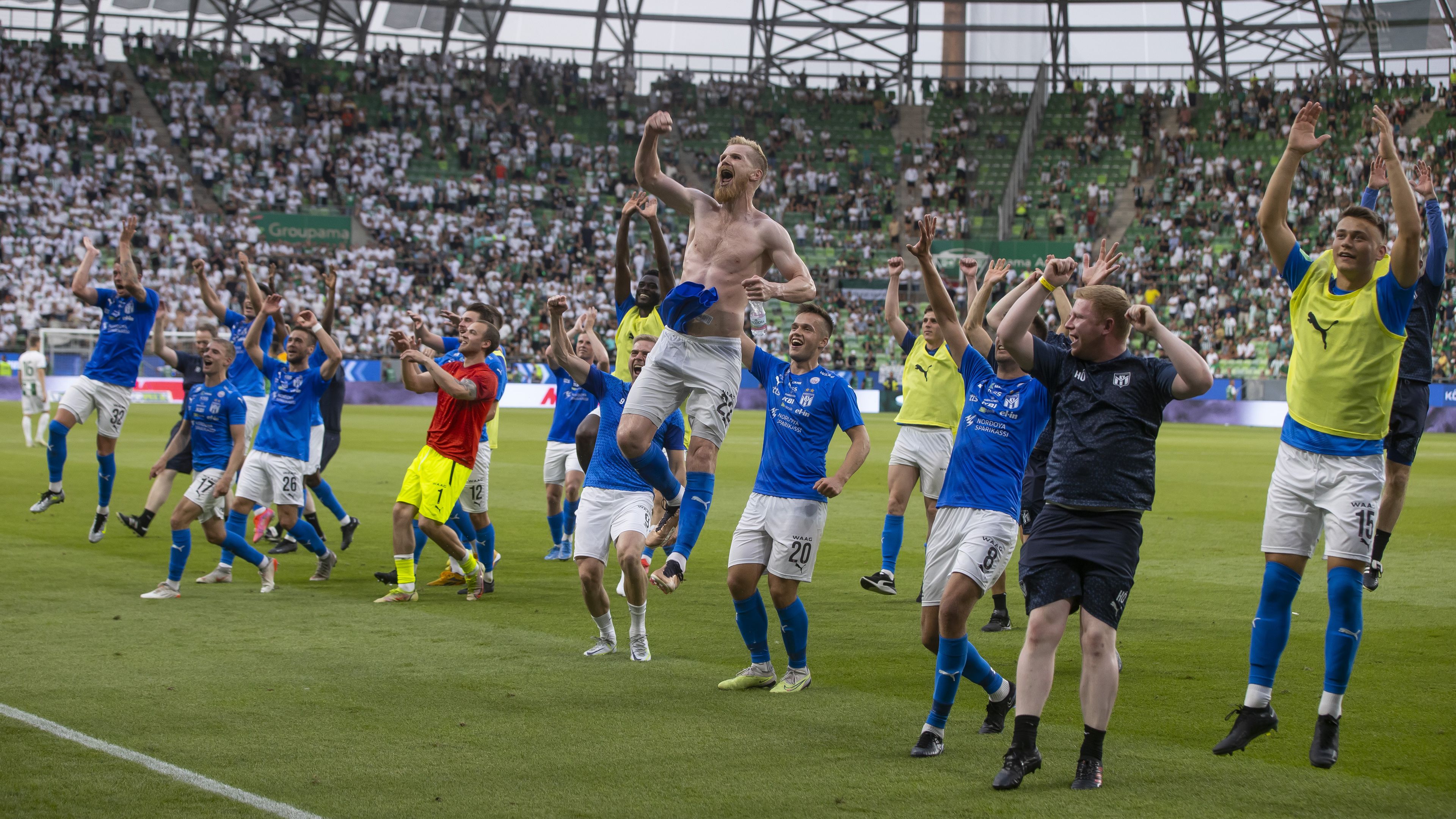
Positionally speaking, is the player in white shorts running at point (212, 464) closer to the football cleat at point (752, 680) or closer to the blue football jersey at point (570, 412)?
the blue football jersey at point (570, 412)

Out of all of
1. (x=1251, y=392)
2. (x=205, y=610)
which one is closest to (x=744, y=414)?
(x=1251, y=392)

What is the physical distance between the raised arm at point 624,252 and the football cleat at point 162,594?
4.00 m

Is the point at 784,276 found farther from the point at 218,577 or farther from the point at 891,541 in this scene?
the point at 218,577

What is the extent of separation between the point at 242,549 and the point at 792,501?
5.17 metres

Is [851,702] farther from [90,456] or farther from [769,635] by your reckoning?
[90,456]

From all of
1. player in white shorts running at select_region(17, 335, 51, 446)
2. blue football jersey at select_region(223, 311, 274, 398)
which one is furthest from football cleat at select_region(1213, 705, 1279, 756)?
player in white shorts running at select_region(17, 335, 51, 446)

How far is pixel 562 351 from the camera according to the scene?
835 centimetres

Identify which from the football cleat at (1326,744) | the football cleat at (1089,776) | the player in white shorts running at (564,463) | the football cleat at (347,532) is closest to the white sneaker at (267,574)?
the football cleat at (347,532)

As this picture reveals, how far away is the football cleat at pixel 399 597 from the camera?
9875 millimetres

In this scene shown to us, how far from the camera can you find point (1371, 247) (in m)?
6.05

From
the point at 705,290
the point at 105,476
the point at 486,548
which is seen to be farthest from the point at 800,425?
the point at 105,476

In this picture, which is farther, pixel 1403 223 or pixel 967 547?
pixel 967 547

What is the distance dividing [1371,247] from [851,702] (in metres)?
3.38

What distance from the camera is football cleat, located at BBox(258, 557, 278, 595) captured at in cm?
1027
